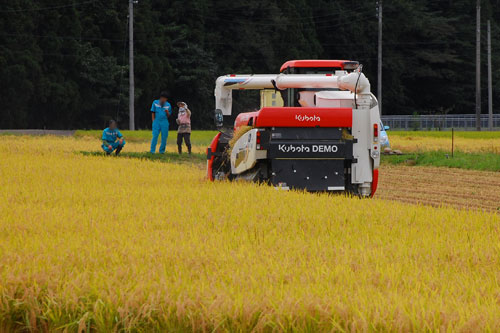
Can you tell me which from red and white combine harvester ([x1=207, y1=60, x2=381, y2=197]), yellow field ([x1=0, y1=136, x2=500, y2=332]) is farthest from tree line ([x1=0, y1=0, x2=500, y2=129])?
yellow field ([x1=0, y1=136, x2=500, y2=332])

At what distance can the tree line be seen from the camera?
46.8 metres

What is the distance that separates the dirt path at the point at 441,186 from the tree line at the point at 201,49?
19.1 meters

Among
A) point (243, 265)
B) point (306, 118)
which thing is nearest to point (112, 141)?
point (306, 118)

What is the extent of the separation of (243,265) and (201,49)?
172 ft

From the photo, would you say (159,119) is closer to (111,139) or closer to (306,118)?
(111,139)

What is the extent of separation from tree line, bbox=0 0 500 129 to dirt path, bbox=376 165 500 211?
62.6 ft

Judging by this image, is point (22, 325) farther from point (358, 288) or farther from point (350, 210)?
point (350, 210)

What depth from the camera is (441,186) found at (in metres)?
16.8

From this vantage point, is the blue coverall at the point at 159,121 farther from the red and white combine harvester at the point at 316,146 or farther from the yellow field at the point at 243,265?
the yellow field at the point at 243,265

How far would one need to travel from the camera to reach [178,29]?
57.2 meters

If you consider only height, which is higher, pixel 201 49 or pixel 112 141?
pixel 201 49

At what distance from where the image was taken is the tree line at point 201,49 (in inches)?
1841

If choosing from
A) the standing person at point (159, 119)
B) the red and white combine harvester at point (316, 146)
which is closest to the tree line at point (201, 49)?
the standing person at point (159, 119)

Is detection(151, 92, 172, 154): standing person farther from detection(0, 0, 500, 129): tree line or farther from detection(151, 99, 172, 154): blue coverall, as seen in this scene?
detection(0, 0, 500, 129): tree line
